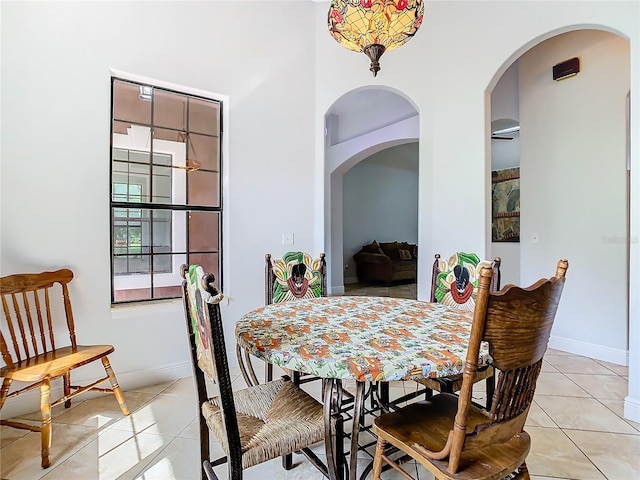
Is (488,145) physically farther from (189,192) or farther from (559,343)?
(189,192)

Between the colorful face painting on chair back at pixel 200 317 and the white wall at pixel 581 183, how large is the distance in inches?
135

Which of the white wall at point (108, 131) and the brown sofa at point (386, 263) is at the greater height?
the white wall at point (108, 131)

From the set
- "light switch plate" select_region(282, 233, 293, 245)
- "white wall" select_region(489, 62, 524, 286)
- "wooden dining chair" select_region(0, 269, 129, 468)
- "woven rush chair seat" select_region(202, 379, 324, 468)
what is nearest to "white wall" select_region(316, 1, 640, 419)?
"white wall" select_region(489, 62, 524, 286)

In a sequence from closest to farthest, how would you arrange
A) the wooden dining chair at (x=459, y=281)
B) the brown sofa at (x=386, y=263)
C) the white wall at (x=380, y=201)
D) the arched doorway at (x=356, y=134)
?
the wooden dining chair at (x=459, y=281) → the arched doorway at (x=356, y=134) → the brown sofa at (x=386, y=263) → the white wall at (x=380, y=201)

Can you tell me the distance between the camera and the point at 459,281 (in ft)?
7.22

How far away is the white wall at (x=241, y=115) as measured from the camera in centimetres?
219

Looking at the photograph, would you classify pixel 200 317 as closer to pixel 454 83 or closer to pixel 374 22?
pixel 374 22

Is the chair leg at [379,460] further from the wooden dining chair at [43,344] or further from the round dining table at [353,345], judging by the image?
the wooden dining chair at [43,344]

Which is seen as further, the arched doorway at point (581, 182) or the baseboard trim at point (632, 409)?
the arched doorway at point (581, 182)

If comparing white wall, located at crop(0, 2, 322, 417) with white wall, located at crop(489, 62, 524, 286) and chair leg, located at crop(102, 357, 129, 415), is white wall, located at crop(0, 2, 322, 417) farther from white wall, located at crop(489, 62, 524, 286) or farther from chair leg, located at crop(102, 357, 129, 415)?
white wall, located at crop(489, 62, 524, 286)

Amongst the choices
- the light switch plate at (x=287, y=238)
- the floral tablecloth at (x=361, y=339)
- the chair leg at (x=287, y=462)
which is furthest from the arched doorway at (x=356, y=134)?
the chair leg at (x=287, y=462)

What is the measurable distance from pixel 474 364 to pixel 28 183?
2.69m

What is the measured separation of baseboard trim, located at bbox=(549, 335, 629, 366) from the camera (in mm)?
3002

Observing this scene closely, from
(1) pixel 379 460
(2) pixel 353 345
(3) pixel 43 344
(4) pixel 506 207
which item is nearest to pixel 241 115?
(3) pixel 43 344
